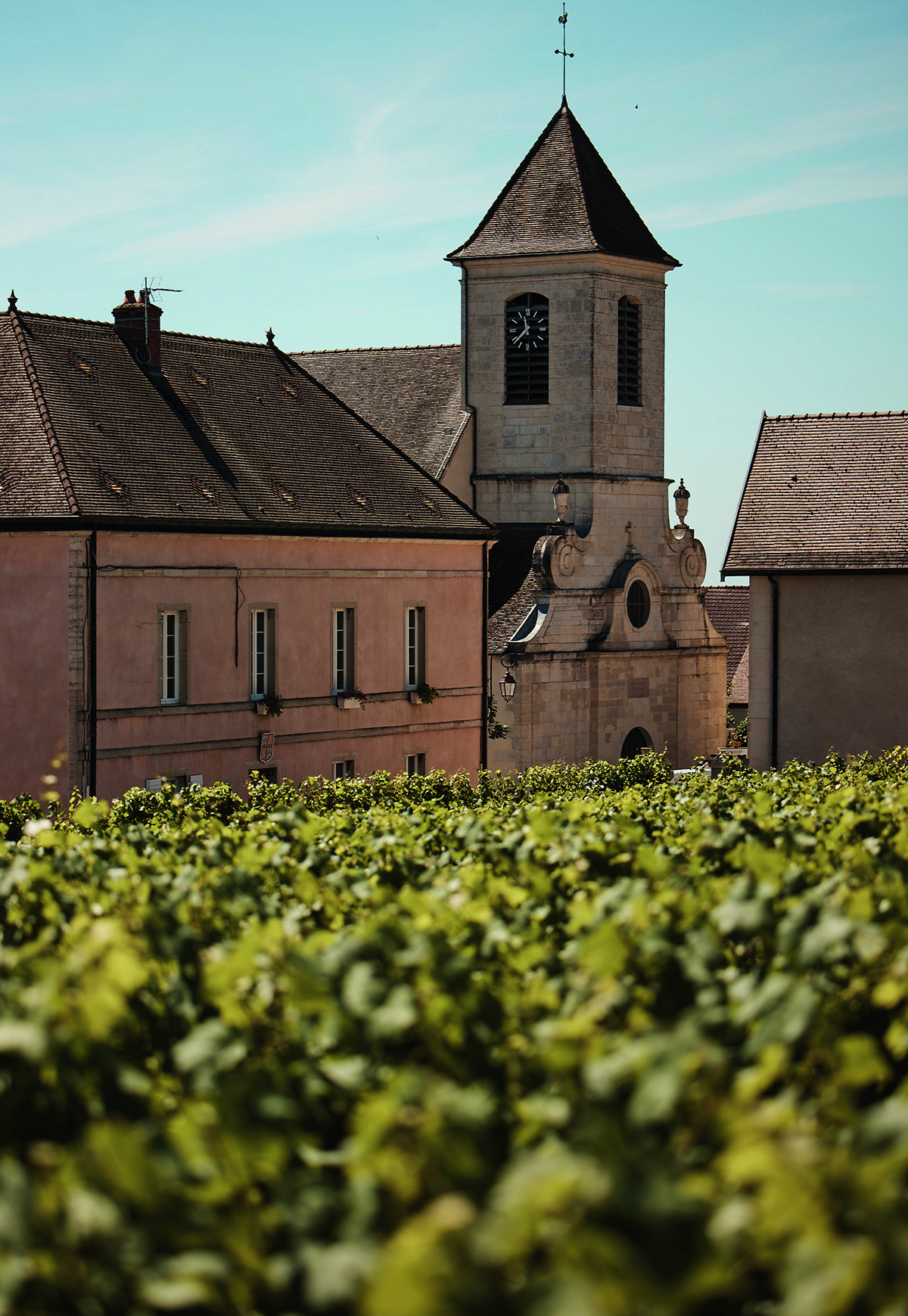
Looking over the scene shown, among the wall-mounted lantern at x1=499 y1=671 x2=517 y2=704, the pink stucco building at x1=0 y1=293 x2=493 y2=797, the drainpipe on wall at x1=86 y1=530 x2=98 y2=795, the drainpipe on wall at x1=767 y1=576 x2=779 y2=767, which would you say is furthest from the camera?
the wall-mounted lantern at x1=499 y1=671 x2=517 y2=704

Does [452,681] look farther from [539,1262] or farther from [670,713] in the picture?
[539,1262]

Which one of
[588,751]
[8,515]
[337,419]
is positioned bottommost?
[588,751]

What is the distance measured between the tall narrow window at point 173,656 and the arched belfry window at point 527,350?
58.3ft

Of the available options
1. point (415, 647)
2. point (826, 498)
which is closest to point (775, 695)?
point (826, 498)

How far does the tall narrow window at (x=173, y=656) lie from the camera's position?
28062 millimetres

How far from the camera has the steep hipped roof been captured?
142 ft

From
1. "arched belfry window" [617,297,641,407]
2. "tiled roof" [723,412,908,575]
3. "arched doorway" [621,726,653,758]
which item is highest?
"arched belfry window" [617,297,641,407]

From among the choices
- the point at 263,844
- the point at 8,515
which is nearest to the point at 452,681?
the point at 8,515

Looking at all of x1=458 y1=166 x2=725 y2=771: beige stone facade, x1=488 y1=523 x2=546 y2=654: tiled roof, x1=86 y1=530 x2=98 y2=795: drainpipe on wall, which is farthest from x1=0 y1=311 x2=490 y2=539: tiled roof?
x1=458 y1=166 x2=725 y2=771: beige stone facade

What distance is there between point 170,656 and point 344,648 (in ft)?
15.6

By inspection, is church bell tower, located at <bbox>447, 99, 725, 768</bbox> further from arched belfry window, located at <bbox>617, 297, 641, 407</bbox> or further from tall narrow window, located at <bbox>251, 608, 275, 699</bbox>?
tall narrow window, located at <bbox>251, 608, 275, 699</bbox>

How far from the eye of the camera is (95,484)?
27078 mm

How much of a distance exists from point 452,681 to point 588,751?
26.2 ft

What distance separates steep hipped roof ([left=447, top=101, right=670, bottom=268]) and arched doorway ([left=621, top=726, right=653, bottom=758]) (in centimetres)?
1237
